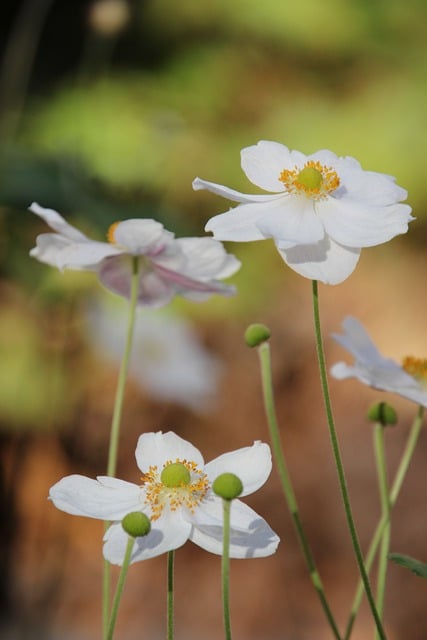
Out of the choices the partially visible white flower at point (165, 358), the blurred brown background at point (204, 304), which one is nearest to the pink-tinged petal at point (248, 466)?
the blurred brown background at point (204, 304)

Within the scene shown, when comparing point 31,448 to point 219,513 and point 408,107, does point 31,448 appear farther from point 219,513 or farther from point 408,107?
point 219,513

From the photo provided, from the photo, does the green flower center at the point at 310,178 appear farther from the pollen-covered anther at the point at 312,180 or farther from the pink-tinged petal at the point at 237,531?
the pink-tinged petal at the point at 237,531

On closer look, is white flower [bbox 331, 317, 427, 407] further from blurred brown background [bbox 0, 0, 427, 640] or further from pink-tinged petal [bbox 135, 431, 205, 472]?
blurred brown background [bbox 0, 0, 427, 640]

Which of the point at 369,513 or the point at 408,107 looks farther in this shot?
the point at 408,107

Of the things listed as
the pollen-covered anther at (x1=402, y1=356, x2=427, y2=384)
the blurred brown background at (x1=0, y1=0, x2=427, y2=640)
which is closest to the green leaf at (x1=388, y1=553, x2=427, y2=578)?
the pollen-covered anther at (x1=402, y1=356, x2=427, y2=384)

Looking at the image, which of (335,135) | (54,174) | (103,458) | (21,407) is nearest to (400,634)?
(103,458)
